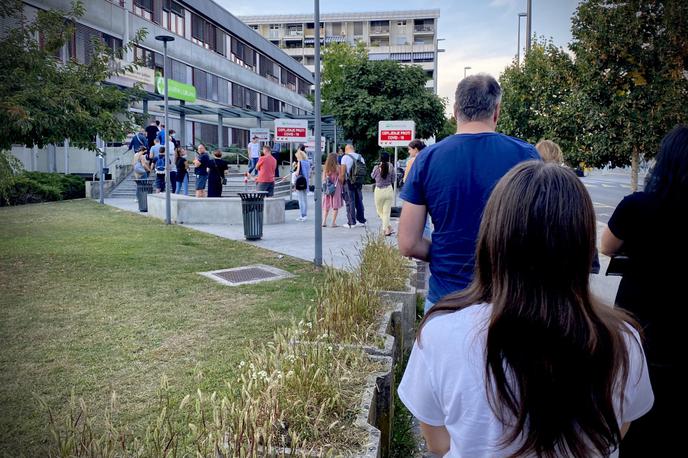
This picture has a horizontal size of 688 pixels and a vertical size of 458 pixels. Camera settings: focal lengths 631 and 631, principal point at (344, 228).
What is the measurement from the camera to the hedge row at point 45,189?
844 inches

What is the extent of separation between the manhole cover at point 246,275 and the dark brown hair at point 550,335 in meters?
7.53

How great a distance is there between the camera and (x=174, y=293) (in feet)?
26.3

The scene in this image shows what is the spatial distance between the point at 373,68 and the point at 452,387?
3898 centimetres

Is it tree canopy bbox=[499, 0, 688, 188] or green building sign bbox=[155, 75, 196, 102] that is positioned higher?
green building sign bbox=[155, 75, 196, 102]

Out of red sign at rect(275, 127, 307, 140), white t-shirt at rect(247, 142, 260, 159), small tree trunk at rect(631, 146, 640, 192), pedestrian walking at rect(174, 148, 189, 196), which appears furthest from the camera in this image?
white t-shirt at rect(247, 142, 260, 159)

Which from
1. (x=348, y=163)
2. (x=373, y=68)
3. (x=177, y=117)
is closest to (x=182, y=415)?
(x=348, y=163)

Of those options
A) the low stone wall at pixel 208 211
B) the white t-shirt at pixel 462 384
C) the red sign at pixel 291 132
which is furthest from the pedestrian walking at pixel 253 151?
the white t-shirt at pixel 462 384

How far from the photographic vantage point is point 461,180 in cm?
317

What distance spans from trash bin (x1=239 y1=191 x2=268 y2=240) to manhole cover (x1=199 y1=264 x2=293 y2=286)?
3.13m

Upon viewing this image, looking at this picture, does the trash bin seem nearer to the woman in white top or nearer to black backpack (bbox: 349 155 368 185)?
black backpack (bbox: 349 155 368 185)

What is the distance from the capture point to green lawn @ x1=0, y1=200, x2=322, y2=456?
15.1 feet

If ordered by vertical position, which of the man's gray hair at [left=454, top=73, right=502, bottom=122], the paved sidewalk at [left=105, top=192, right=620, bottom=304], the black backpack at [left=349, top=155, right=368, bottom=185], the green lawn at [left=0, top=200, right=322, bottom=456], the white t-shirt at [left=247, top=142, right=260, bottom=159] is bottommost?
the green lawn at [left=0, top=200, right=322, bottom=456]

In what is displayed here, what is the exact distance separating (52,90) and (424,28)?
97872 mm

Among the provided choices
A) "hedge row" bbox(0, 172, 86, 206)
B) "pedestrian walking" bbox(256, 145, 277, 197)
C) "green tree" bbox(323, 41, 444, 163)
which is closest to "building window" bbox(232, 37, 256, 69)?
"green tree" bbox(323, 41, 444, 163)
